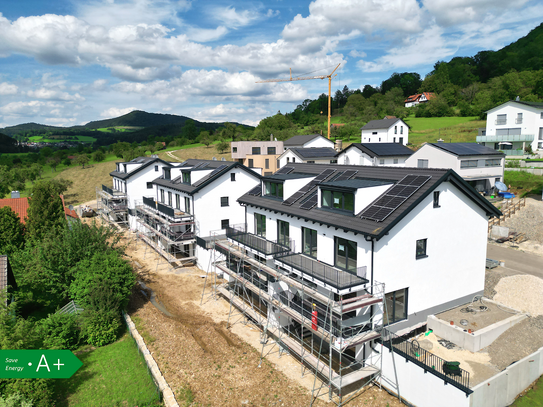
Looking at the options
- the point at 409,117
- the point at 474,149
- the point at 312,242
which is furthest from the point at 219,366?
the point at 409,117

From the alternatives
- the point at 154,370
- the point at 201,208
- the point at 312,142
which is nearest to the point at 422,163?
the point at 312,142

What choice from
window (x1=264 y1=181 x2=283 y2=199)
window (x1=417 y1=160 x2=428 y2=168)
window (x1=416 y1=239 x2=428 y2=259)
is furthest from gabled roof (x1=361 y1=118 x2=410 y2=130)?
window (x1=416 y1=239 x2=428 y2=259)

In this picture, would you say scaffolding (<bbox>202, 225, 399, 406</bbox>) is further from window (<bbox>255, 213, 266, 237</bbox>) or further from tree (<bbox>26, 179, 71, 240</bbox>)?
tree (<bbox>26, 179, 71, 240</bbox>)

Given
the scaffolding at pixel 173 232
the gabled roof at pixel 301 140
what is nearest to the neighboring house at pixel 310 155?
the gabled roof at pixel 301 140

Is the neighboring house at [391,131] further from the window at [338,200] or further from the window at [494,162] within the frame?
the window at [338,200]

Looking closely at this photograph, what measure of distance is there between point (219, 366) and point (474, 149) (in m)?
38.5

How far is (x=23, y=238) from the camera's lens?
2852 centimetres

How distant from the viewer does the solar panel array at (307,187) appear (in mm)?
20413

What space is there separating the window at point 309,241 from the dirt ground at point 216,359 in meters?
5.40

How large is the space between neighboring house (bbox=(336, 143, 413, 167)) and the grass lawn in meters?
37.5

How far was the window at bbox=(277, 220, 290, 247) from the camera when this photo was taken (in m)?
20.2

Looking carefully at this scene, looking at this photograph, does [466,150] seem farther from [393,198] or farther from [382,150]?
[393,198]

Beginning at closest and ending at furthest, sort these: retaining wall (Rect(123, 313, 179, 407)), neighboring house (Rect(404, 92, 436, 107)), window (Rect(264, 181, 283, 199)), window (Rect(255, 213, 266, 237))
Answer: retaining wall (Rect(123, 313, 179, 407)) < window (Rect(264, 181, 283, 199)) < window (Rect(255, 213, 266, 237)) < neighboring house (Rect(404, 92, 436, 107))

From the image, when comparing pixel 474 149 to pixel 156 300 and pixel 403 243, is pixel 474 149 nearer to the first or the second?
pixel 403 243
